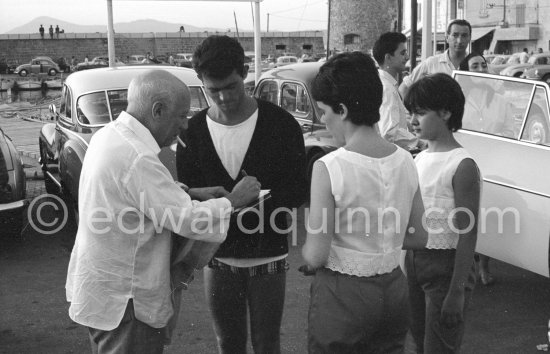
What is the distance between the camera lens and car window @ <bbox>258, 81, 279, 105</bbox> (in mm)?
10117

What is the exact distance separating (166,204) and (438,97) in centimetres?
135

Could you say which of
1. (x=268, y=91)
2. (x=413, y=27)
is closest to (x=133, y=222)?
(x=268, y=91)

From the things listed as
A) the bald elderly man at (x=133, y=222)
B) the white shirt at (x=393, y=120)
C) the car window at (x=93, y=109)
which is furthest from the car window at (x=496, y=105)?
the car window at (x=93, y=109)

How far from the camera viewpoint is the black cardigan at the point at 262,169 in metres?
3.34

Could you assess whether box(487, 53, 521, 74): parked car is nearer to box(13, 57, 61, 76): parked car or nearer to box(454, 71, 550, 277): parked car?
box(454, 71, 550, 277): parked car

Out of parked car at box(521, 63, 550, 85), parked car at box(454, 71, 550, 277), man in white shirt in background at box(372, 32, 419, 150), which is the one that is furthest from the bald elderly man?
parked car at box(521, 63, 550, 85)

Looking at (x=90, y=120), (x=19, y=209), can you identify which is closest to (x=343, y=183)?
(x=19, y=209)

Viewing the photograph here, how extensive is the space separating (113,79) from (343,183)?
6682 millimetres

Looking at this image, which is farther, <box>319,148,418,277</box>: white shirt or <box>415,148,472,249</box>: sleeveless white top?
<box>415,148,472,249</box>: sleeveless white top

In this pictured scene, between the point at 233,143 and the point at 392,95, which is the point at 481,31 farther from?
the point at 233,143

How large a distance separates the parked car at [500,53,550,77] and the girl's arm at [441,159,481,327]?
29.1m

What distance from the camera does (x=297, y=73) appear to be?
9781 mm

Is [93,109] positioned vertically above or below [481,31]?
below

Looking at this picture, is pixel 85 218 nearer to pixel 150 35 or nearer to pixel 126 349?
pixel 126 349
